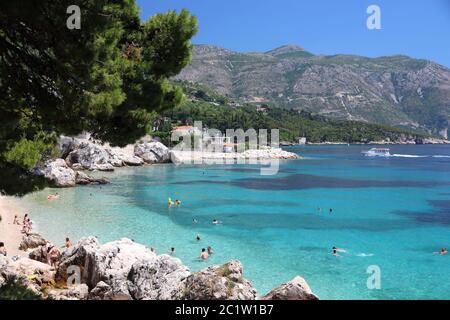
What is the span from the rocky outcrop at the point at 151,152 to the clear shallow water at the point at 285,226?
24666mm

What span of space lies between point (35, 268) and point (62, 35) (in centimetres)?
1537

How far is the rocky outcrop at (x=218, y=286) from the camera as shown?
13.8 m

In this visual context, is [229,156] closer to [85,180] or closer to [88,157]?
[88,157]

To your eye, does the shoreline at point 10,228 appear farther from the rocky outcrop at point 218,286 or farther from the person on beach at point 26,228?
the rocky outcrop at point 218,286

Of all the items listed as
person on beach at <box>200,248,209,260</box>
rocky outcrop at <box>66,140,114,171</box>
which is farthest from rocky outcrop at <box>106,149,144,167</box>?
person on beach at <box>200,248,209,260</box>

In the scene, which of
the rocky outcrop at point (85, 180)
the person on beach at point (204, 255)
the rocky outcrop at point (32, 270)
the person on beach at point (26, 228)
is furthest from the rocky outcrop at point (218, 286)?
the rocky outcrop at point (85, 180)

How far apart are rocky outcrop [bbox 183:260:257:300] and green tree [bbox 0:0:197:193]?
6.22 meters

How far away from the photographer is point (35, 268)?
1923cm

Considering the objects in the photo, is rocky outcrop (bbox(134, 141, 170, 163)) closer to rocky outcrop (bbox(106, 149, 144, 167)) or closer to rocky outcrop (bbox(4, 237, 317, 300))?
rocky outcrop (bbox(106, 149, 144, 167))

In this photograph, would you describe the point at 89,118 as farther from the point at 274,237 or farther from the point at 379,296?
the point at 274,237

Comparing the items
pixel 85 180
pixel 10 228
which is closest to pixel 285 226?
pixel 10 228

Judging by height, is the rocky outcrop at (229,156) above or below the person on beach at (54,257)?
above

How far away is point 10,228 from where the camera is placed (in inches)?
1205

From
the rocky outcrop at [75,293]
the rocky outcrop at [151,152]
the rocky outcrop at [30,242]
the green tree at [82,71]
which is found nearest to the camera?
the green tree at [82,71]
